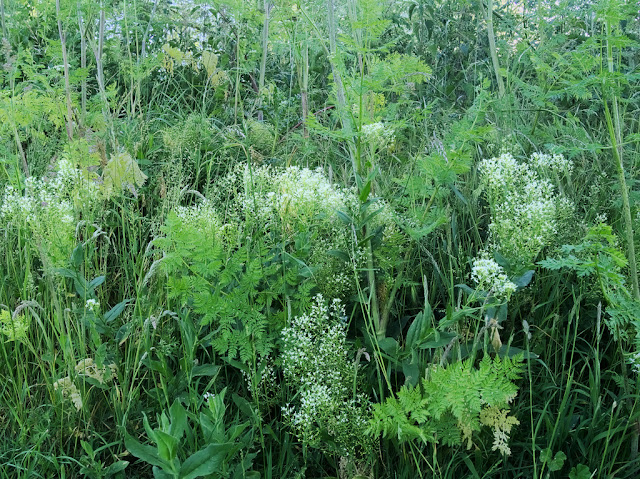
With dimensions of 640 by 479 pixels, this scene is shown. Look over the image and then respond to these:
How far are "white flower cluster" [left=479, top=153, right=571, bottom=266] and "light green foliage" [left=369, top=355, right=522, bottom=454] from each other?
508mm

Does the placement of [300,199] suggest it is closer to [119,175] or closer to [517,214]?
[517,214]

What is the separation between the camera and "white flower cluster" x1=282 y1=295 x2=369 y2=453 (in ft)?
5.19

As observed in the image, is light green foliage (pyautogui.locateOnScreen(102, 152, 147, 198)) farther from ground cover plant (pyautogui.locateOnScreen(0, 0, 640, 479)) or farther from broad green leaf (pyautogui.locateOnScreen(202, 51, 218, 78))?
broad green leaf (pyautogui.locateOnScreen(202, 51, 218, 78))

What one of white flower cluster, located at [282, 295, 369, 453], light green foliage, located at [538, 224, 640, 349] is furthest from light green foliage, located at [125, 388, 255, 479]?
light green foliage, located at [538, 224, 640, 349]

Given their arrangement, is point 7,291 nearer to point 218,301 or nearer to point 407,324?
point 218,301

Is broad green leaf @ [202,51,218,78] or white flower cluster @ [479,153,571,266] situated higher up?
broad green leaf @ [202,51,218,78]

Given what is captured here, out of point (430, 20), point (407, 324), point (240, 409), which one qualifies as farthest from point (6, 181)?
point (430, 20)

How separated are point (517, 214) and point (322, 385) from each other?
856 mm

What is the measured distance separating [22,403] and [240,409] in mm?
685

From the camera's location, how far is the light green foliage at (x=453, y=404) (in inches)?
54.9

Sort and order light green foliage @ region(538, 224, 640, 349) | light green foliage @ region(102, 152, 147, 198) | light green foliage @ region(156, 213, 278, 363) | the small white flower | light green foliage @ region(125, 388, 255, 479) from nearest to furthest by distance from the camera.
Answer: light green foliage @ region(125, 388, 255, 479) < light green foliage @ region(538, 224, 640, 349) < light green foliage @ region(156, 213, 278, 363) < the small white flower < light green foliage @ region(102, 152, 147, 198)

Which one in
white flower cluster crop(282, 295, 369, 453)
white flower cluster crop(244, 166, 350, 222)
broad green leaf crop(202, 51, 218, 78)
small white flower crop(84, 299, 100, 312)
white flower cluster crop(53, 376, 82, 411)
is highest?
broad green leaf crop(202, 51, 218, 78)

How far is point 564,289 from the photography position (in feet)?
6.74

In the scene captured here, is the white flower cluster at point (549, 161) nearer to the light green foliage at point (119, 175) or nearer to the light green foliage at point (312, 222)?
the light green foliage at point (312, 222)
